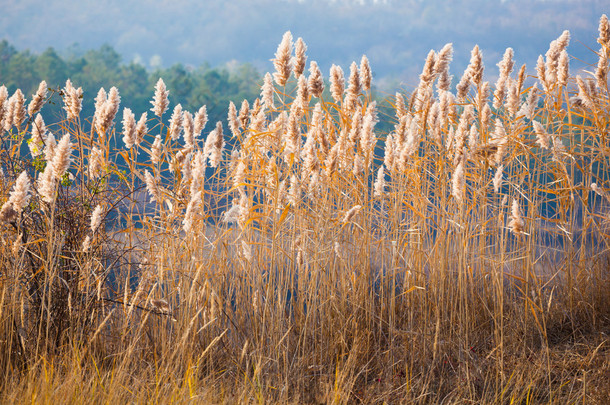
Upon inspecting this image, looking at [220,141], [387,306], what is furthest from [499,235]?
[220,141]

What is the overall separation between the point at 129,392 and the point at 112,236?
88 cm

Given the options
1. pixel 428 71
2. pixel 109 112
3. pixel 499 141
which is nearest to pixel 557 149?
pixel 499 141

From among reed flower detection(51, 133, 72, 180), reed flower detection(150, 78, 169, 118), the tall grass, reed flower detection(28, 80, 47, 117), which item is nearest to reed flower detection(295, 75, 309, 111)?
the tall grass

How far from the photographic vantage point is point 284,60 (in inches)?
97.8

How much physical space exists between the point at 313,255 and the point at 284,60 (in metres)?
0.95

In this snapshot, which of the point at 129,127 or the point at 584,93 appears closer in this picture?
the point at 129,127

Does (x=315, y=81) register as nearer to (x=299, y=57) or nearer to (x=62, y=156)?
(x=299, y=57)

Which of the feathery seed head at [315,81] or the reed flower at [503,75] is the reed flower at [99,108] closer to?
the feathery seed head at [315,81]

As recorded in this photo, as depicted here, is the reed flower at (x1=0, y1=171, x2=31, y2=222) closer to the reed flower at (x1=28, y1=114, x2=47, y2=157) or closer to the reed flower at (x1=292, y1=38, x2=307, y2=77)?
the reed flower at (x1=28, y1=114, x2=47, y2=157)

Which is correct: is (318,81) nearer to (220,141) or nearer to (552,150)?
(220,141)

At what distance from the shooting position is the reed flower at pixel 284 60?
2.45m

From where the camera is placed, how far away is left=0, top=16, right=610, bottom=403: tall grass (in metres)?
2.26

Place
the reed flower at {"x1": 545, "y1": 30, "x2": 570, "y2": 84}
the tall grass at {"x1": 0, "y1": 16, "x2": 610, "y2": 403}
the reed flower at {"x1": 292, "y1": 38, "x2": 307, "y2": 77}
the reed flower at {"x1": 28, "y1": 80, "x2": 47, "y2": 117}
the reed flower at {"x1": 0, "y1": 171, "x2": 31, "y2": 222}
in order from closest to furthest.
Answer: the reed flower at {"x1": 0, "y1": 171, "x2": 31, "y2": 222}, the tall grass at {"x1": 0, "y1": 16, "x2": 610, "y2": 403}, the reed flower at {"x1": 292, "y1": 38, "x2": 307, "y2": 77}, the reed flower at {"x1": 28, "y1": 80, "x2": 47, "y2": 117}, the reed flower at {"x1": 545, "y1": 30, "x2": 570, "y2": 84}

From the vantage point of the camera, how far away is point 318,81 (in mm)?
2488
